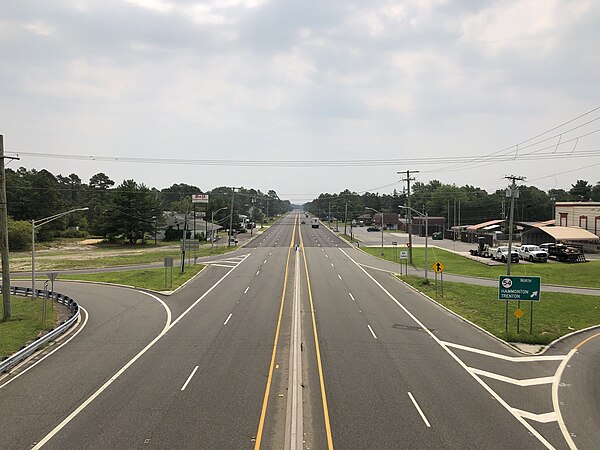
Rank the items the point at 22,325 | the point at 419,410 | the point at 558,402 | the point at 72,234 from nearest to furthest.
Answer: the point at 419,410
the point at 558,402
the point at 22,325
the point at 72,234

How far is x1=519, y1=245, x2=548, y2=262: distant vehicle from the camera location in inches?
2237

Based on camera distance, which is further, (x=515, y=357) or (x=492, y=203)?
(x=492, y=203)

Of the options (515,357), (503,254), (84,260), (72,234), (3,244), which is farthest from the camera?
(72,234)

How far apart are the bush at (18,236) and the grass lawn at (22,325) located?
2068 inches

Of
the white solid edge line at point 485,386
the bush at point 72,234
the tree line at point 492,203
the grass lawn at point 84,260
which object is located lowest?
the grass lawn at point 84,260

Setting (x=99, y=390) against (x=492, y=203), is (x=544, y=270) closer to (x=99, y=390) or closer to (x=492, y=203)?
(x=99, y=390)

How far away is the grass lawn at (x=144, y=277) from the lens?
42256 mm

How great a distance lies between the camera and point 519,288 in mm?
25703

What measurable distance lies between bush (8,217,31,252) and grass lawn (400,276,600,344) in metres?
73.3

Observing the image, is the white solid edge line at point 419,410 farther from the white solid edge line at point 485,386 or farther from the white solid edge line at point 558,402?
the white solid edge line at point 558,402

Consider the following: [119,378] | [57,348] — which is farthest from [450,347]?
[57,348]

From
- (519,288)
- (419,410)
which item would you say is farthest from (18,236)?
(419,410)

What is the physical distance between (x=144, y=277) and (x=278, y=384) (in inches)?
1356

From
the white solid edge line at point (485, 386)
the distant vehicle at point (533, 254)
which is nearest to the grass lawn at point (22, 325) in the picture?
A: the white solid edge line at point (485, 386)
